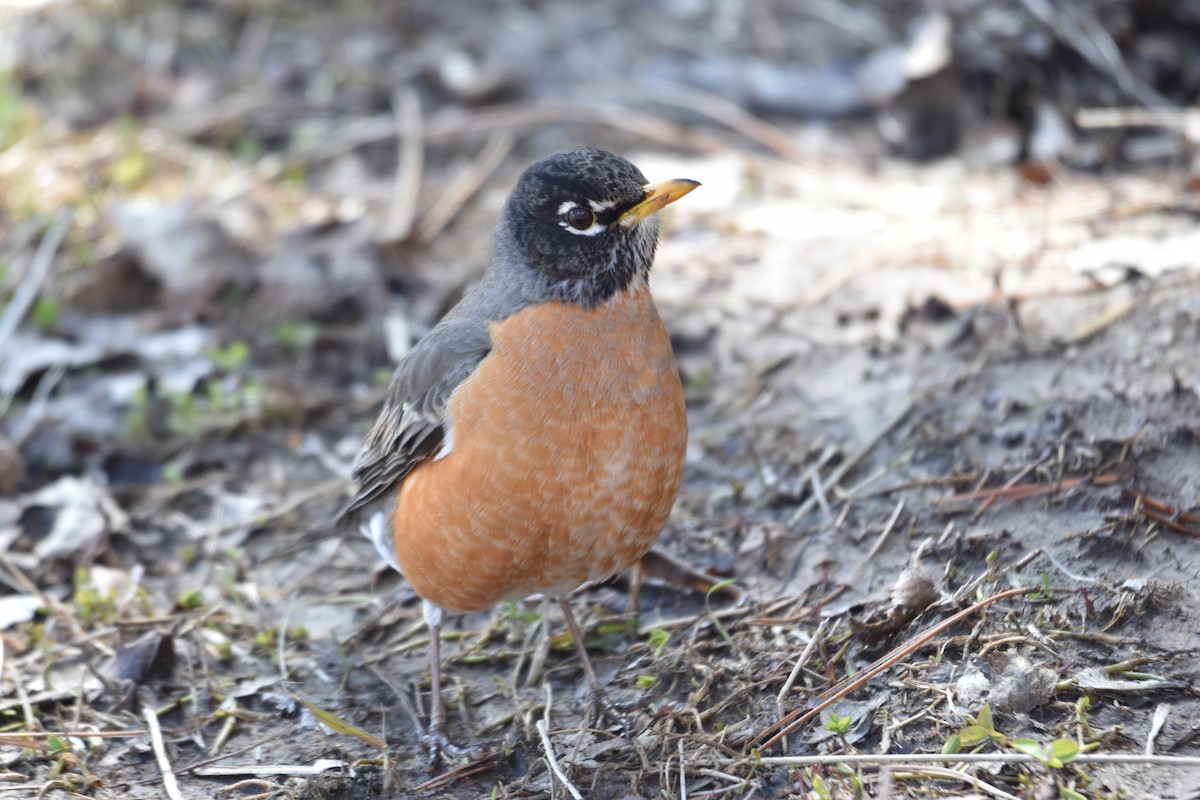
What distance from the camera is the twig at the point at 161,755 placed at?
3.73m

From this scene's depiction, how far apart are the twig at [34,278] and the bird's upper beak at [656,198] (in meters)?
3.89

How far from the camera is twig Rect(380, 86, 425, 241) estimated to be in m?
7.04

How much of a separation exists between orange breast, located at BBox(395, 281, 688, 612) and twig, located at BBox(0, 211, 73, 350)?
3.50 meters

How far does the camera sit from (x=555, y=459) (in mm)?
3646

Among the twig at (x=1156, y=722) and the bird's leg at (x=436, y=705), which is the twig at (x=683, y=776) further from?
the twig at (x=1156, y=722)

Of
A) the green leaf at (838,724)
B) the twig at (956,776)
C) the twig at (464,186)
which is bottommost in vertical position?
the green leaf at (838,724)

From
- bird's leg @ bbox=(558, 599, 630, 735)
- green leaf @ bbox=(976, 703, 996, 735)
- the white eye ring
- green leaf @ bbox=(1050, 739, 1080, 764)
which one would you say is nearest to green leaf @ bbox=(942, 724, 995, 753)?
green leaf @ bbox=(976, 703, 996, 735)

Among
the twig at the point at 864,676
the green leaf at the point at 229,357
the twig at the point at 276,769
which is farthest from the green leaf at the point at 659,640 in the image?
the green leaf at the point at 229,357

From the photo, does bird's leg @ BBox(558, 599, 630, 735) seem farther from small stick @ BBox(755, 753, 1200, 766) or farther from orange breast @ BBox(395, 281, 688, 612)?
small stick @ BBox(755, 753, 1200, 766)

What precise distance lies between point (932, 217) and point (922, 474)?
82.9 inches

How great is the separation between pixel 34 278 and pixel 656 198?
4223 millimetres

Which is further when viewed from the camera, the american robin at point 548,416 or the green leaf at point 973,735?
the american robin at point 548,416

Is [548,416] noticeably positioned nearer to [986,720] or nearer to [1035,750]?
[986,720]

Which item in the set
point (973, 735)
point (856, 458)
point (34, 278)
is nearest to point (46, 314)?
point (34, 278)
